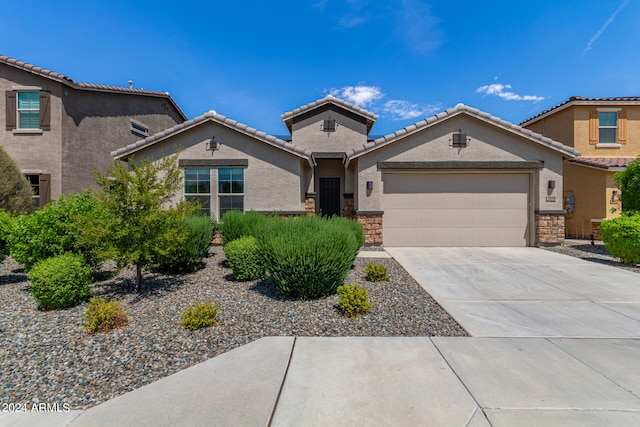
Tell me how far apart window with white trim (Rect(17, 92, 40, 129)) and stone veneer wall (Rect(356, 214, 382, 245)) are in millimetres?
14236

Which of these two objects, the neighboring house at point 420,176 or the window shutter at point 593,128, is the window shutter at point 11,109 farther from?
the window shutter at point 593,128

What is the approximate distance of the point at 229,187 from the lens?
446 inches

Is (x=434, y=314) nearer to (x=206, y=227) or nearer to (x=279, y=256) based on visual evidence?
(x=279, y=256)

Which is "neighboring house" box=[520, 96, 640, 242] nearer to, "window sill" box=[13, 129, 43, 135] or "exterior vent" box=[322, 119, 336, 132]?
"exterior vent" box=[322, 119, 336, 132]

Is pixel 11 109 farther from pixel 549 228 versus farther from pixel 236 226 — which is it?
pixel 549 228

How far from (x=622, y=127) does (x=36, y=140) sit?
85.4 ft

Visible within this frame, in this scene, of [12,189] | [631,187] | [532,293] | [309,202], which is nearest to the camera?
[532,293]

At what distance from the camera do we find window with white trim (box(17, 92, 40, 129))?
12.3 m

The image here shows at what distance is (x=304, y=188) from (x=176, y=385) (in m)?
10.2

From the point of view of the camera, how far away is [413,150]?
10.9 meters

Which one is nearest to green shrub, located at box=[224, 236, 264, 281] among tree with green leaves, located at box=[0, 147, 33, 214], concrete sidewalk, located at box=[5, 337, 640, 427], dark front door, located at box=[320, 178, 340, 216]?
concrete sidewalk, located at box=[5, 337, 640, 427]

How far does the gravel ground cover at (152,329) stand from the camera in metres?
2.88

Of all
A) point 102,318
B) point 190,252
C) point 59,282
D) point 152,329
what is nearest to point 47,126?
point 190,252

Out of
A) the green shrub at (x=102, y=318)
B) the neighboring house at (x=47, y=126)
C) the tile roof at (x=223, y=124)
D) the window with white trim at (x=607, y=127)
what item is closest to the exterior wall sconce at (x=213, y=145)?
the tile roof at (x=223, y=124)
